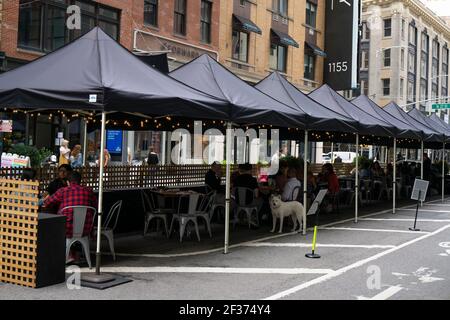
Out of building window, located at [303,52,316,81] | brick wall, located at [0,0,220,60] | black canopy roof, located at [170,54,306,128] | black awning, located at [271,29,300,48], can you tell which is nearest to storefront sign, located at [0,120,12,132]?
brick wall, located at [0,0,220,60]

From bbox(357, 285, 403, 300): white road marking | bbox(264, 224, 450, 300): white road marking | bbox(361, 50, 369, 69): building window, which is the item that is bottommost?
bbox(357, 285, 403, 300): white road marking

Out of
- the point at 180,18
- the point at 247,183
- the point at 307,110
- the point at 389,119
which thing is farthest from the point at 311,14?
the point at 247,183

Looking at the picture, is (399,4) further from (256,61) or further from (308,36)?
(256,61)

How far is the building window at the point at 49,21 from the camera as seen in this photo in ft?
61.4

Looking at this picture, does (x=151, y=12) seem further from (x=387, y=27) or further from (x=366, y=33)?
(x=387, y=27)

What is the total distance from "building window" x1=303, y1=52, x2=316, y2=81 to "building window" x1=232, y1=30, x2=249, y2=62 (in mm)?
7462

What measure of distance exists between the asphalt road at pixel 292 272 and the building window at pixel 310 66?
2545 centimetres

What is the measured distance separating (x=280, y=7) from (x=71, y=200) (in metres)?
27.8

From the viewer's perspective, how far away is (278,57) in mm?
33375

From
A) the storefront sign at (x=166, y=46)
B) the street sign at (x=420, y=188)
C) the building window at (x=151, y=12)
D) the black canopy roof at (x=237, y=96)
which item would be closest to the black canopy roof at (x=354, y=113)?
the street sign at (x=420, y=188)

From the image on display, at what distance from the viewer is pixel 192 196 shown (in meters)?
11.1

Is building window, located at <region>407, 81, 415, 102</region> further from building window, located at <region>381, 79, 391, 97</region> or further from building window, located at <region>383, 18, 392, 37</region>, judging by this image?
building window, located at <region>383, 18, 392, 37</region>

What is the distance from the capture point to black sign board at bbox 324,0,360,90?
3666 centimetres

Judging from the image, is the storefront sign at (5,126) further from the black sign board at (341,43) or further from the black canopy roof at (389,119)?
the black sign board at (341,43)
